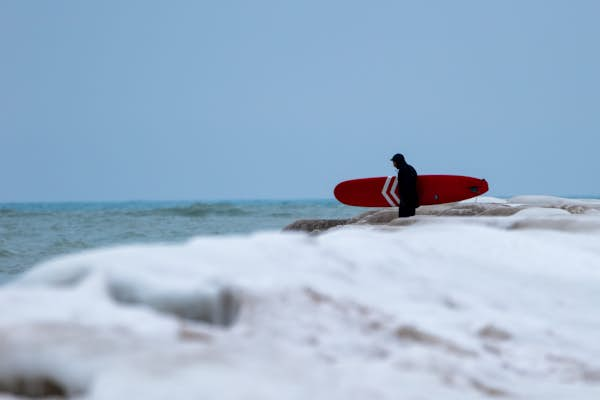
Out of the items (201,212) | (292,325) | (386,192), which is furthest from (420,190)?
(201,212)

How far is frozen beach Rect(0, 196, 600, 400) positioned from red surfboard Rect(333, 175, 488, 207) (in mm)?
5440

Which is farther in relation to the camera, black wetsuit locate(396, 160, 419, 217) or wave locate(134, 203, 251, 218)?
wave locate(134, 203, 251, 218)

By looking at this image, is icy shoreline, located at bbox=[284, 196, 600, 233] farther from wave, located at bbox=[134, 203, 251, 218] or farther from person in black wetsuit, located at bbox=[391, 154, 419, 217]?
wave, located at bbox=[134, 203, 251, 218]

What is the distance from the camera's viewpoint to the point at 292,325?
77.9 inches

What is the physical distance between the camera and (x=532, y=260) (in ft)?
9.78

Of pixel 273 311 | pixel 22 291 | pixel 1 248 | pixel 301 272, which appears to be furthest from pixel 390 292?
pixel 1 248

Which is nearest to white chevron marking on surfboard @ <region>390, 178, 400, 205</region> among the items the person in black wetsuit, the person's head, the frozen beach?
the person in black wetsuit

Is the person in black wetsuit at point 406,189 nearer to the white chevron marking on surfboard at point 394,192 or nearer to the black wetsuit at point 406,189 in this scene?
the black wetsuit at point 406,189

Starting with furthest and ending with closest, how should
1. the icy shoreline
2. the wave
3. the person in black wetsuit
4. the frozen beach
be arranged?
the wave
the person in black wetsuit
the icy shoreline
the frozen beach

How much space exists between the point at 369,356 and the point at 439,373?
7.8 inches

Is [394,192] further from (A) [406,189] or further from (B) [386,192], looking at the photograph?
(A) [406,189]

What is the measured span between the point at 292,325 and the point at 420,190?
6439 mm

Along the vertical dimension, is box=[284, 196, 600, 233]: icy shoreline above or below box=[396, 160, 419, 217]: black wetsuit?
below

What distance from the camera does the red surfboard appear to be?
823 centimetres
